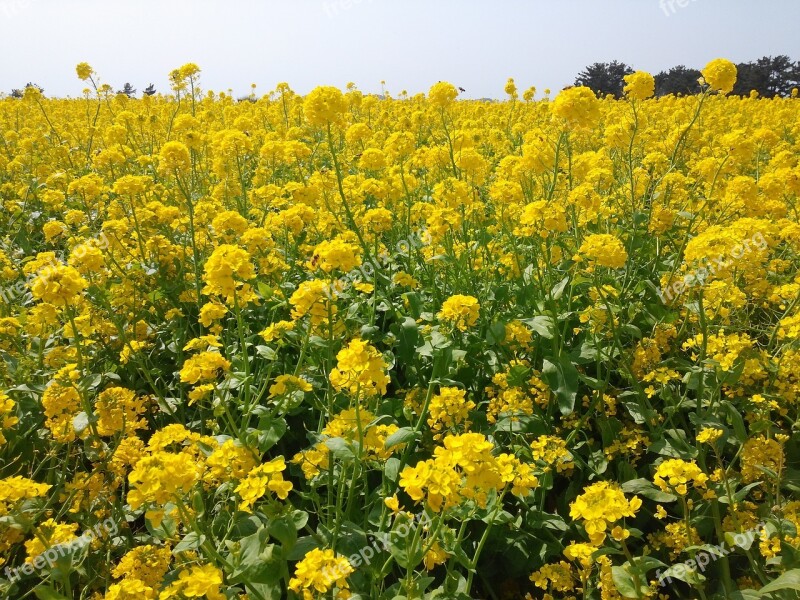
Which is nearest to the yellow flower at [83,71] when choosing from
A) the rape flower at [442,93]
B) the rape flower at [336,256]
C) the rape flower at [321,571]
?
the rape flower at [442,93]

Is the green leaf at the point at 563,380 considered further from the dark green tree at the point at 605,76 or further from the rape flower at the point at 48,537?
the dark green tree at the point at 605,76

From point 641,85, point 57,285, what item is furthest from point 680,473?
point 641,85

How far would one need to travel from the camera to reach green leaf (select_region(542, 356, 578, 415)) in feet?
7.95

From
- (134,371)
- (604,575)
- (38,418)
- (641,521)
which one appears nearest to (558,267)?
(641,521)

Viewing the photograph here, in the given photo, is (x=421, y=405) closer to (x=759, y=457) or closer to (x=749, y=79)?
(x=759, y=457)

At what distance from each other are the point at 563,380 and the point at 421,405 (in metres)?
0.65

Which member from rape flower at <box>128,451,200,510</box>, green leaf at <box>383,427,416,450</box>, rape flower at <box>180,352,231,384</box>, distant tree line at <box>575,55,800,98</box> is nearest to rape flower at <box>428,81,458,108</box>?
rape flower at <box>180,352,231,384</box>

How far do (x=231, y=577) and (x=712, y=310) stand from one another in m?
2.40

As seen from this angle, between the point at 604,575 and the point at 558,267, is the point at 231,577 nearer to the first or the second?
the point at 604,575

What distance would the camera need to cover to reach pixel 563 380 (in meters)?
2.49

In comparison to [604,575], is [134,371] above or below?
above

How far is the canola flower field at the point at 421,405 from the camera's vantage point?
176cm

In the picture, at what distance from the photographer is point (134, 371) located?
10.3ft

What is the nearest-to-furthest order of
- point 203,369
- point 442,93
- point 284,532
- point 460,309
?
1. point 284,532
2. point 203,369
3. point 460,309
4. point 442,93
